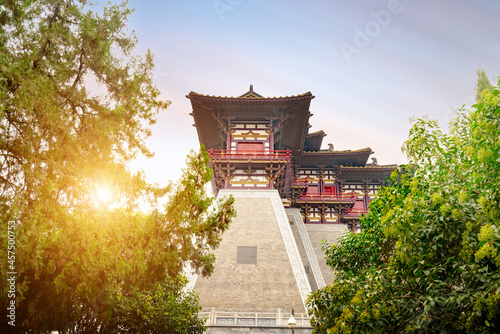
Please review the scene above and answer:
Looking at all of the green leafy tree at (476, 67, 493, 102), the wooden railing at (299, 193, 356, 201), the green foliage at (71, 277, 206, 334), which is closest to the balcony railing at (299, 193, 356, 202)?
the wooden railing at (299, 193, 356, 201)

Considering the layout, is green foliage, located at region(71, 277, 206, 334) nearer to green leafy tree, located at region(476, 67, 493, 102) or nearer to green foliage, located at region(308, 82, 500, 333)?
green foliage, located at region(308, 82, 500, 333)

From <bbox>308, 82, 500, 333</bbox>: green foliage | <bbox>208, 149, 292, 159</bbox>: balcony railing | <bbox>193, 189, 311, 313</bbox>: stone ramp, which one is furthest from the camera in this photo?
<bbox>208, 149, 292, 159</bbox>: balcony railing

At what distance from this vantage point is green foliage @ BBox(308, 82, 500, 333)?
602 cm

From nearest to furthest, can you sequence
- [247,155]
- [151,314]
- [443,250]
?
[443,250]
[151,314]
[247,155]

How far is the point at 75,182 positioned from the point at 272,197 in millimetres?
19938

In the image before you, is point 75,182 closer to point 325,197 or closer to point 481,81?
point 481,81

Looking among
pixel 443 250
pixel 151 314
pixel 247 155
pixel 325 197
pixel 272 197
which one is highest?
pixel 247 155

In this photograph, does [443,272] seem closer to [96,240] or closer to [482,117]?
[482,117]

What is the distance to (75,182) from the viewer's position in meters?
7.71

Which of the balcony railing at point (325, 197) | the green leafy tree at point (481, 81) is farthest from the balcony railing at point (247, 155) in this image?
the green leafy tree at point (481, 81)

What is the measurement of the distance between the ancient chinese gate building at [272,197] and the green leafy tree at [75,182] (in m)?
10.3

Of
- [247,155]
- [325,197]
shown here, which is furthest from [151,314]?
[325,197]

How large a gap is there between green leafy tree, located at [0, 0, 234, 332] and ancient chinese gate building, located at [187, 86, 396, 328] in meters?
10.3

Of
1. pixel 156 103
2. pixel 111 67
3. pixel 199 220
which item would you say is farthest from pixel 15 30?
pixel 199 220
